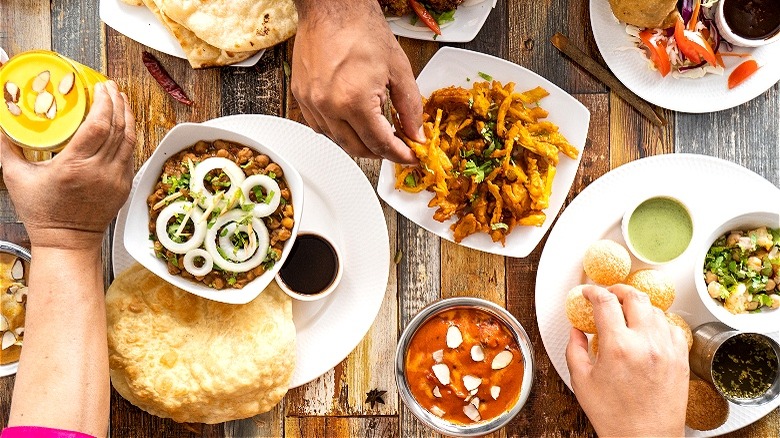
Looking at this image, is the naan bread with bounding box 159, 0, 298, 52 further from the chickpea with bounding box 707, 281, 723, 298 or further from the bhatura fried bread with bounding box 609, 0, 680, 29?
the chickpea with bounding box 707, 281, 723, 298

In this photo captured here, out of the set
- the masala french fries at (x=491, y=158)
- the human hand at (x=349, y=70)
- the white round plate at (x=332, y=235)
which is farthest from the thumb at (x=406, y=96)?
the white round plate at (x=332, y=235)

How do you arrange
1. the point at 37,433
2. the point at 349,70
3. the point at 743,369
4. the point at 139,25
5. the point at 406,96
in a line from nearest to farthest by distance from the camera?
the point at 349,70, the point at 406,96, the point at 37,433, the point at 743,369, the point at 139,25

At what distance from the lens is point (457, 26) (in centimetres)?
262

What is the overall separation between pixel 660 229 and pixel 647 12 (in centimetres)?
76

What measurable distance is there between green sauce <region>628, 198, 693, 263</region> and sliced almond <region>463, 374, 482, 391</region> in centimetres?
73

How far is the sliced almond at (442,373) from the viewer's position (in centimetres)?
258

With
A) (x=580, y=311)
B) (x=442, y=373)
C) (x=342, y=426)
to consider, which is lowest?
(x=342, y=426)

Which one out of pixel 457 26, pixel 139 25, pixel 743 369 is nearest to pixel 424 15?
pixel 457 26

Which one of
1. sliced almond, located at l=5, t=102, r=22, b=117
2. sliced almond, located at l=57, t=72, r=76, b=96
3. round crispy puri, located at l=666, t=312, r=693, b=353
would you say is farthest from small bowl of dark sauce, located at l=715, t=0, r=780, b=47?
sliced almond, located at l=5, t=102, r=22, b=117

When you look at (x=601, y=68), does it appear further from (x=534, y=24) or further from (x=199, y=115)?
(x=199, y=115)

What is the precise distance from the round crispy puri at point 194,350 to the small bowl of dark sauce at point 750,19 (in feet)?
6.09

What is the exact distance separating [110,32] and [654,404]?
2.35 meters

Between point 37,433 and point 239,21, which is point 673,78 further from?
point 37,433

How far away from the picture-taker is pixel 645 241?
257 centimetres
